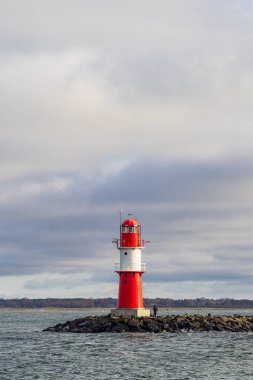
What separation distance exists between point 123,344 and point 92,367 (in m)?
9.17

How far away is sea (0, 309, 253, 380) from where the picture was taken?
4153 cm

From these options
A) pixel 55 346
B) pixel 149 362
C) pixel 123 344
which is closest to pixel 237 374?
pixel 149 362

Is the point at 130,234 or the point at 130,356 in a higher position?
the point at 130,234

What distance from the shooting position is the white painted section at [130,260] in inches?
2336

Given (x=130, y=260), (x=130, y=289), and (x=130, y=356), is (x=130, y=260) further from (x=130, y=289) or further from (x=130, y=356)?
(x=130, y=356)

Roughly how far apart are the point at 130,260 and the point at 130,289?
6.68 feet

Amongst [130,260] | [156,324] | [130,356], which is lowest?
[130,356]

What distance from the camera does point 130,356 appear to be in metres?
47.3

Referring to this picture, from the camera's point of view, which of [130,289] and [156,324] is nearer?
[130,289]

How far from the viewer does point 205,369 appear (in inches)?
1695

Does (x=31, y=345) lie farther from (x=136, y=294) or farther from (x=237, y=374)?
(x=237, y=374)

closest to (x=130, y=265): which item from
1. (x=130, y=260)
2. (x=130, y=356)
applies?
(x=130, y=260)

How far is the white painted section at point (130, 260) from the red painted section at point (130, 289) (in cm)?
40

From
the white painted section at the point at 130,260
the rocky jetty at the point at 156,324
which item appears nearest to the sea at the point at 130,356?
the rocky jetty at the point at 156,324
